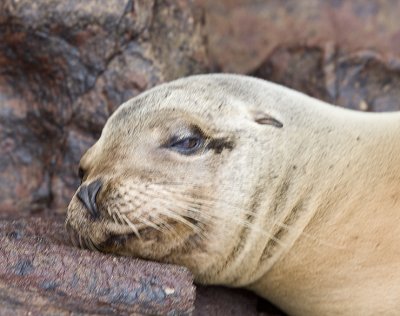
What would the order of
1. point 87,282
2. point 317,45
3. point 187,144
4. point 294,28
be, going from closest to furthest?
1. point 87,282
2. point 187,144
3. point 317,45
4. point 294,28

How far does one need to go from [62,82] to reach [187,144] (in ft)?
6.63

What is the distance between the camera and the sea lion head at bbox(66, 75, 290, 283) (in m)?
4.11

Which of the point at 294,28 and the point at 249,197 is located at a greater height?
the point at 249,197

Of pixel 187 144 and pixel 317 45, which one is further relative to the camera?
pixel 317 45

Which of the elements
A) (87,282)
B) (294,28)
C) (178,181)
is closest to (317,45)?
(294,28)

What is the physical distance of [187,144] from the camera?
428 centimetres

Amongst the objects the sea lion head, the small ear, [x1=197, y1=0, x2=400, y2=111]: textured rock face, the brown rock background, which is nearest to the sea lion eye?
the sea lion head

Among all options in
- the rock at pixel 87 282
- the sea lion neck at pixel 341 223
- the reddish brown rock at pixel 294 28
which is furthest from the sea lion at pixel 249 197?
the reddish brown rock at pixel 294 28

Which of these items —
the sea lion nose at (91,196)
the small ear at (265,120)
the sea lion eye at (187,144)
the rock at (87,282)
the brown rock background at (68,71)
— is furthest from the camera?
the brown rock background at (68,71)

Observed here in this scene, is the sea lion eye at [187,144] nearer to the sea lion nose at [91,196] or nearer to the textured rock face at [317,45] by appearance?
the sea lion nose at [91,196]

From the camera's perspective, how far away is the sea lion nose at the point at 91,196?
13.4ft

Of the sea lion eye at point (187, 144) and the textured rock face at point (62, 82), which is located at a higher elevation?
the sea lion eye at point (187, 144)

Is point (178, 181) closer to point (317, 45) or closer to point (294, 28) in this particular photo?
point (317, 45)

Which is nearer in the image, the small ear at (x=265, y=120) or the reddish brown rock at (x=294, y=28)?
the small ear at (x=265, y=120)
